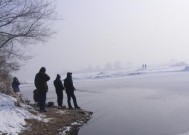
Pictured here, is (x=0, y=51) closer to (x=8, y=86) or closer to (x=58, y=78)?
(x=8, y=86)

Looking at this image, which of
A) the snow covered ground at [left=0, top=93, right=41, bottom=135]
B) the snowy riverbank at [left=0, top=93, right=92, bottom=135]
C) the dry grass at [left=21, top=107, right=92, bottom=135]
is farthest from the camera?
the dry grass at [left=21, top=107, right=92, bottom=135]

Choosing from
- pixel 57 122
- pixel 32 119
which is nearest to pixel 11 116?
pixel 32 119

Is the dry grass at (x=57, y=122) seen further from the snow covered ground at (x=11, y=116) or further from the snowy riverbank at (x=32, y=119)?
the snow covered ground at (x=11, y=116)

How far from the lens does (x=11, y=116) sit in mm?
12445

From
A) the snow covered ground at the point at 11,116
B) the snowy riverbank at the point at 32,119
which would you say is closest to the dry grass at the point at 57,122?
the snowy riverbank at the point at 32,119

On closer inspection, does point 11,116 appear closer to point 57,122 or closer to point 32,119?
point 32,119

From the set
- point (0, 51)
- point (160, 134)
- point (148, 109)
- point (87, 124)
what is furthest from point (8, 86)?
point (160, 134)

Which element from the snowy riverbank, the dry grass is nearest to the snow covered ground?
the snowy riverbank

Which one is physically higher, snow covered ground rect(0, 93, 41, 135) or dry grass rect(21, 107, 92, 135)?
snow covered ground rect(0, 93, 41, 135)

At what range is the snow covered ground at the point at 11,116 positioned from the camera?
1117 cm

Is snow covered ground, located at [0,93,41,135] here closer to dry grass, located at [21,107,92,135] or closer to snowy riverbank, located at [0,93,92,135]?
snowy riverbank, located at [0,93,92,135]

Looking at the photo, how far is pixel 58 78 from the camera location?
18859mm

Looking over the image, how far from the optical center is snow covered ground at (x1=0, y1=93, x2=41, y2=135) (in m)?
11.2

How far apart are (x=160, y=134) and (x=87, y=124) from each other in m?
3.82
